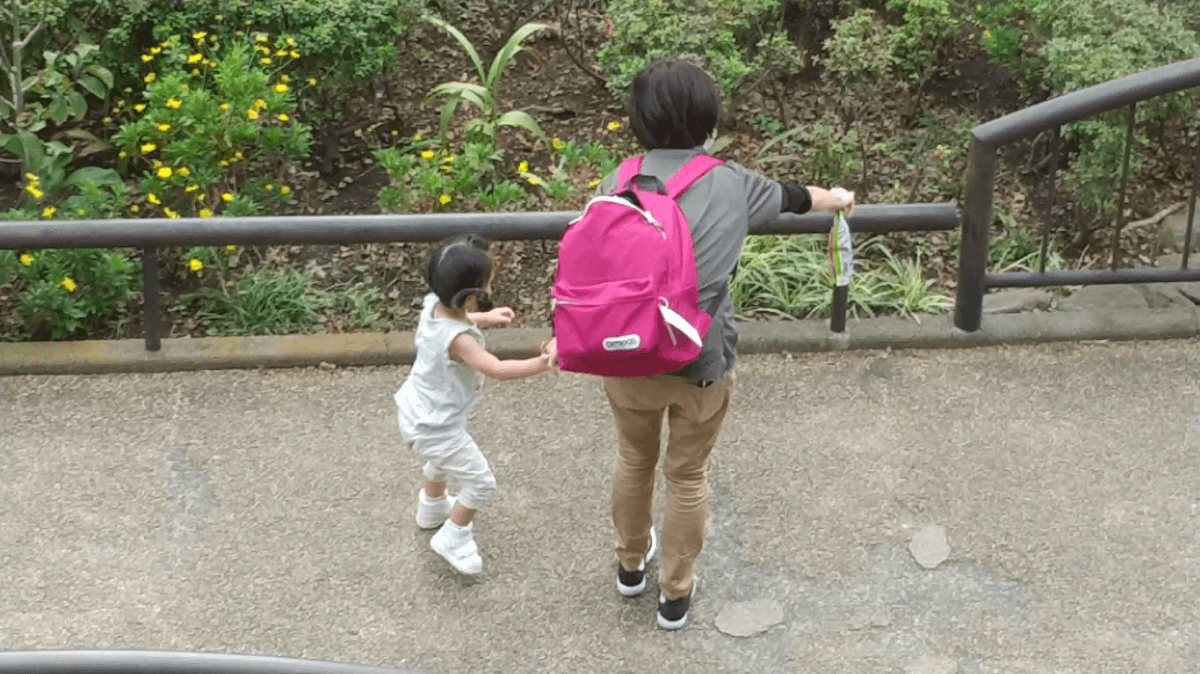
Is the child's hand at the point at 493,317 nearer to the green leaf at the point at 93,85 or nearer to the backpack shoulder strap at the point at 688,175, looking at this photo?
the backpack shoulder strap at the point at 688,175

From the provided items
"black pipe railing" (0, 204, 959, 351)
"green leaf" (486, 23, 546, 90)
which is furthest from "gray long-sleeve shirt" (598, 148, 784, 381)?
"green leaf" (486, 23, 546, 90)

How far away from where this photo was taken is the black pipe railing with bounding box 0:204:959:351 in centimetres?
610

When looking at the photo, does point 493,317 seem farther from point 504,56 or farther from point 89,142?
point 89,142

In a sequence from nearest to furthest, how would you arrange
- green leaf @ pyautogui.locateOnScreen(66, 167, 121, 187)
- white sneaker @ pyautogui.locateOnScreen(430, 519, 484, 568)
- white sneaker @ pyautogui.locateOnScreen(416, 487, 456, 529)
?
white sneaker @ pyautogui.locateOnScreen(430, 519, 484, 568), white sneaker @ pyautogui.locateOnScreen(416, 487, 456, 529), green leaf @ pyautogui.locateOnScreen(66, 167, 121, 187)

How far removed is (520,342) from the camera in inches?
254

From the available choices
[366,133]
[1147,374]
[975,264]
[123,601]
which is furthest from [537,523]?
[366,133]

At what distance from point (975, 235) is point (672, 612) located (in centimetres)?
230

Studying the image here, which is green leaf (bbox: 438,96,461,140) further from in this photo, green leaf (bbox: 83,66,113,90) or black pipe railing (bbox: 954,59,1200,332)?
black pipe railing (bbox: 954,59,1200,332)

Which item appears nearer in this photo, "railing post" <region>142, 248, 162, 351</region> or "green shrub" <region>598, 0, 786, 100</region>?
"railing post" <region>142, 248, 162, 351</region>

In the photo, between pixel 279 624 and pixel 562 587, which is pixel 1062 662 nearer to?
pixel 562 587

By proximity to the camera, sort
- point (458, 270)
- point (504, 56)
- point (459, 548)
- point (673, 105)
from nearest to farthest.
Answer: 1. point (673, 105)
2. point (458, 270)
3. point (459, 548)
4. point (504, 56)

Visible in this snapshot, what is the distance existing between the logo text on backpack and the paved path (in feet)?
3.62

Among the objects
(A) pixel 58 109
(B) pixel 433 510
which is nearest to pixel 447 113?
(A) pixel 58 109

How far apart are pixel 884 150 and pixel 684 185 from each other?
12.8 ft
